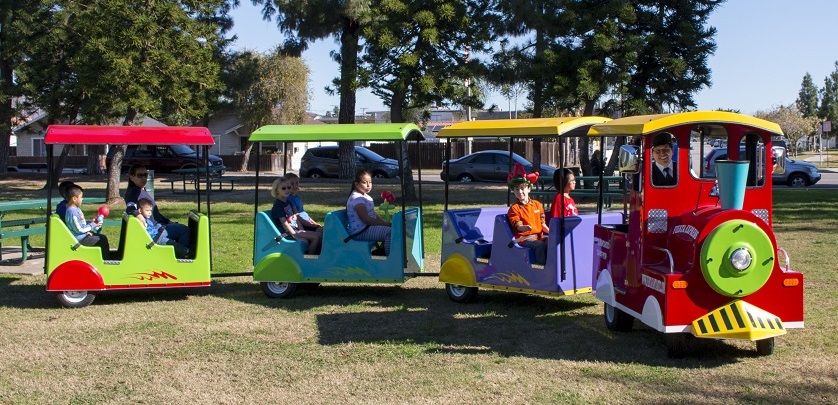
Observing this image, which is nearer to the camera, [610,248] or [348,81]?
[610,248]

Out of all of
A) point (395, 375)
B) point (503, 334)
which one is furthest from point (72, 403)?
point (503, 334)

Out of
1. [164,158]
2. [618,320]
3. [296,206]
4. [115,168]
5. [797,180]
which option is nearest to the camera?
[618,320]

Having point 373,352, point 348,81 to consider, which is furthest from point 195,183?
point 373,352

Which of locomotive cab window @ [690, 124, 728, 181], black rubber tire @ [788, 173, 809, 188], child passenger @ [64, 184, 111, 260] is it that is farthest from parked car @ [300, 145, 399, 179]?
locomotive cab window @ [690, 124, 728, 181]

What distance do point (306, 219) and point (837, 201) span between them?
53.2ft

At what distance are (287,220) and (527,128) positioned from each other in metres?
2.93

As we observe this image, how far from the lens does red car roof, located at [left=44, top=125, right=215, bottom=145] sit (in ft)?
30.8

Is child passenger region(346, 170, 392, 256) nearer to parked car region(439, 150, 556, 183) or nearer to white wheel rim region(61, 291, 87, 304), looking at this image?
white wheel rim region(61, 291, 87, 304)

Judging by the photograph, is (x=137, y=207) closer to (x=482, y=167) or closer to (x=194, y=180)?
(x=194, y=180)

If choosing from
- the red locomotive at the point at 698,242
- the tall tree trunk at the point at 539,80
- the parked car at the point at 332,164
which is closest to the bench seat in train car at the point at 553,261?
the red locomotive at the point at 698,242

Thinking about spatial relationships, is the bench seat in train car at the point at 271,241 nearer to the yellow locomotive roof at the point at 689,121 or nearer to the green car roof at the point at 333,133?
the green car roof at the point at 333,133

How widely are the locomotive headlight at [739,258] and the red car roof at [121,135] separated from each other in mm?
5569

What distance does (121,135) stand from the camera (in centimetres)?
961

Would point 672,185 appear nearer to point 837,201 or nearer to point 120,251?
point 120,251
